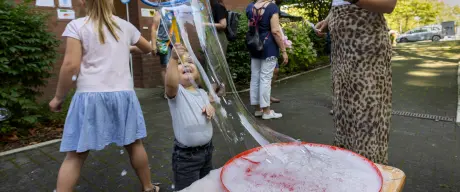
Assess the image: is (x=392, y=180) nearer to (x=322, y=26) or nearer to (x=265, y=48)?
(x=322, y=26)

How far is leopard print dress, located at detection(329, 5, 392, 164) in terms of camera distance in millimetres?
1988

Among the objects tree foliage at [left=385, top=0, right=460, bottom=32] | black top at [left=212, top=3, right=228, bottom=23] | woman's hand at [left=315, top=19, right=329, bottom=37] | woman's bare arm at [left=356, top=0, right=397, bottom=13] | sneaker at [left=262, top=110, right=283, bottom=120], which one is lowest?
sneaker at [left=262, top=110, right=283, bottom=120]

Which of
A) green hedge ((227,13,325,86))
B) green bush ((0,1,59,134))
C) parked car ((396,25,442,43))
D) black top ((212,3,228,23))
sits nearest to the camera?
green bush ((0,1,59,134))

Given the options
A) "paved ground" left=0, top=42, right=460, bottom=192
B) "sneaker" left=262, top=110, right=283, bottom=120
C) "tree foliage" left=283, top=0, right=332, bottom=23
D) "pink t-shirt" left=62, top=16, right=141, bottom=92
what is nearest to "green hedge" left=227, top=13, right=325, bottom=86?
"paved ground" left=0, top=42, right=460, bottom=192

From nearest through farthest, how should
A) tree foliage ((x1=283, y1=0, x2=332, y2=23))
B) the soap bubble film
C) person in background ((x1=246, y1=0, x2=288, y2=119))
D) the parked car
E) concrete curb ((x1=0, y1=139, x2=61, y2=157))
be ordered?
the soap bubble film, concrete curb ((x1=0, y1=139, x2=61, y2=157)), person in background ((x1=246, y1=0, x2=288, y2=119)), tree foliage ((x1=283, y1=0, x2=332, y2=23)), the parked car

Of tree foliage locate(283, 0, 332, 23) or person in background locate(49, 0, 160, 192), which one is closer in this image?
person in background locate(49, 0, 160, 192)

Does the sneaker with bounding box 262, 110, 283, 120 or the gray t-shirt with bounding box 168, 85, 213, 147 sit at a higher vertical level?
the gray t-shirt with bounding box 168, 85, 213, 147

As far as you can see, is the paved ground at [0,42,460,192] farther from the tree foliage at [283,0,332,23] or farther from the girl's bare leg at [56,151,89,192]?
the tree foliage at [283,0,332,23]

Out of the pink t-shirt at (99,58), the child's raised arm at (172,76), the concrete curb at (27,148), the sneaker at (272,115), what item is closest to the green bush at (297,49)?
the sneaker at (272,115)

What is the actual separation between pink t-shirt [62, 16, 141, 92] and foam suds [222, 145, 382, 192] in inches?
53.2

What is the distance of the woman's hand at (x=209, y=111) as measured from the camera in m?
2.00

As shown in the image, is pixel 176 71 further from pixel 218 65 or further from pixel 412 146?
pixel 412 146

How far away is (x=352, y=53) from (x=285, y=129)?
2817 millimetres

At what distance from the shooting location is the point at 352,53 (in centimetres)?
203
